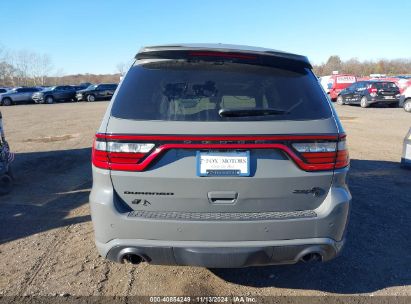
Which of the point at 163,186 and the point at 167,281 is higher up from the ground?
the point at 163,186

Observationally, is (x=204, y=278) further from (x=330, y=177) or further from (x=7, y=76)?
(x=7, y=76)

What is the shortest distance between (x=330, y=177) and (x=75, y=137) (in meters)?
10.2

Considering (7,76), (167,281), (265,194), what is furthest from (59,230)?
(7,76)

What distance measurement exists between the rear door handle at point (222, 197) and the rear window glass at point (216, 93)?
0.50 metres

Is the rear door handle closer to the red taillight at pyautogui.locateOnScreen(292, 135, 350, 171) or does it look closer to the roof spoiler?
the red taillight at pyautogui.locateOnScreen(292, 135, 350, 171)

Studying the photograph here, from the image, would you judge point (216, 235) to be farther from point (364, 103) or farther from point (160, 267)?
point (364, 103)

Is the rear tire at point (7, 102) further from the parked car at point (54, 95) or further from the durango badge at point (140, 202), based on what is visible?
the durango badge at point (140, 202)

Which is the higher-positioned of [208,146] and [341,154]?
[208,146]

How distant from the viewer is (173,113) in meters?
2.39

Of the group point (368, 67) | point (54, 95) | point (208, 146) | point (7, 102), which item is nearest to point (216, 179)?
point (208, 146)

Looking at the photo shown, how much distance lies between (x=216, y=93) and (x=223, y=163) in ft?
1.79

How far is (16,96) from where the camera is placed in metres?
35.6

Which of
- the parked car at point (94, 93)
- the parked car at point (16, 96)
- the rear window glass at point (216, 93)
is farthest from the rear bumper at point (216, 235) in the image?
the parked car at point (16, 96)

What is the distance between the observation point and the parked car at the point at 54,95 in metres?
36.2
